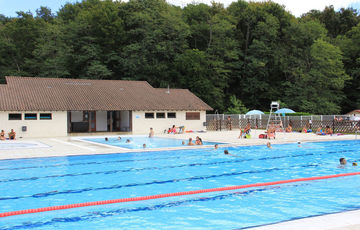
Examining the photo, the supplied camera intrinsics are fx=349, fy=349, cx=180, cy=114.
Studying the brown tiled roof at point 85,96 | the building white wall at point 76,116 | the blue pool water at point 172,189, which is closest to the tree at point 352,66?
the brown tiled roof at point 85,96

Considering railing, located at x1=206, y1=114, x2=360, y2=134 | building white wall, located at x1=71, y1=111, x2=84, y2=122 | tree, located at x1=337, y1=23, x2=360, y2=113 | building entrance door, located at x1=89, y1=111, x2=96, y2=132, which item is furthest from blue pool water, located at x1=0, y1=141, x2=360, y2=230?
tree, located at x1=337, y1=23, x2=360, y2=113

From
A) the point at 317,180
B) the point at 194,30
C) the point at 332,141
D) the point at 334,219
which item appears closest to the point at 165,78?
the point at 194,30

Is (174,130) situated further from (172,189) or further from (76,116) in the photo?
(172,189)

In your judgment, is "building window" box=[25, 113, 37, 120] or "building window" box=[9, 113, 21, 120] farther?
"building window" box=[25, 113, 37, 120]

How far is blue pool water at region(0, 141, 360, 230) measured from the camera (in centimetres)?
760

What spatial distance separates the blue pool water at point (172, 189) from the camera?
24.9 ft

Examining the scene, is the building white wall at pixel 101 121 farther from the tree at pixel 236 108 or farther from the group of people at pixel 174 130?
the tree at pixel 236 108

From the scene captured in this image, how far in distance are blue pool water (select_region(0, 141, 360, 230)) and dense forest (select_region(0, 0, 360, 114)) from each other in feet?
114

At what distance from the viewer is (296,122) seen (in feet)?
123

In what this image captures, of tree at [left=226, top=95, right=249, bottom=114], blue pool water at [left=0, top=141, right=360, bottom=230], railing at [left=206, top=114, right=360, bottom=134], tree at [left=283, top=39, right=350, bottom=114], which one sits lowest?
blue pool water at [left=0, top=141, right=360, bottom=230]

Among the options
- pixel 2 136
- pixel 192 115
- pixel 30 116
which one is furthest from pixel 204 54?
pixel 2 136

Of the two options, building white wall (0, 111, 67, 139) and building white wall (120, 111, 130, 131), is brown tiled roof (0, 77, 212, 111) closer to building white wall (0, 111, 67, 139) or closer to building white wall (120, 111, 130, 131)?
building white wall (0, 111, 67, 139)

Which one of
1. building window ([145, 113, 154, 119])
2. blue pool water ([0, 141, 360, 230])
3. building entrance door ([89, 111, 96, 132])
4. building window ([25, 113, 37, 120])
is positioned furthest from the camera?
building entrance door ([89, 111, 96, 132])

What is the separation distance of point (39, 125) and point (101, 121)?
23.7 ft
